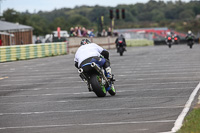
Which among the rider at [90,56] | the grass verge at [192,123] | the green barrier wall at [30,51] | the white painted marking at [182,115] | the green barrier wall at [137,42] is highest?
the rider at [90,56]

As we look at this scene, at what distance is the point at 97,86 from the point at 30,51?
27737mm

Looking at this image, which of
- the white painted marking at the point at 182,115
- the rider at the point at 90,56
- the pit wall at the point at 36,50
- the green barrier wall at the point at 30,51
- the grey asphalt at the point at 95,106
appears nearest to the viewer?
the white painted marking at the point at 182,115

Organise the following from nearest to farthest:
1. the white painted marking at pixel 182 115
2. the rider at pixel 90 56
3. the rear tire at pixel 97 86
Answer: the white painted marking at pixel 182 115, the rear tire at pixel 97 86, the rider at pixel 90 56

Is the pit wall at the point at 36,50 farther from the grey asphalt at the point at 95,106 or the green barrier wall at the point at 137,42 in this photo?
the green barrier wall at the point at 137,42

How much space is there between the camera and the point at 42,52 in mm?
41812

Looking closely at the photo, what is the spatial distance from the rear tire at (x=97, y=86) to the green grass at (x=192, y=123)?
3.63 meters

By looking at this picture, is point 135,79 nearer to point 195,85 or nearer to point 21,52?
point 195,85

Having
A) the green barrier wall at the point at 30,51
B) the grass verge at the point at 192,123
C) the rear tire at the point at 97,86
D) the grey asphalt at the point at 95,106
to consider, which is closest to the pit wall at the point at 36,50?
the green barrier wall at the point at 30,51

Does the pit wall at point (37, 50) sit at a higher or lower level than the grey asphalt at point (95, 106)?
lower

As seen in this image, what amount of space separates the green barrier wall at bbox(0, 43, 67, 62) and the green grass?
27.9 meters

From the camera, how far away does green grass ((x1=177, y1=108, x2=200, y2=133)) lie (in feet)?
24.8

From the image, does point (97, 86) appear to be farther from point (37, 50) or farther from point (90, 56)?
point (37, 50)

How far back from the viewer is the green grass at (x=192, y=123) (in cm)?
755

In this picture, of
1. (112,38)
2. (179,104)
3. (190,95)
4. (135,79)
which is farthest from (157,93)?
(112,38)
